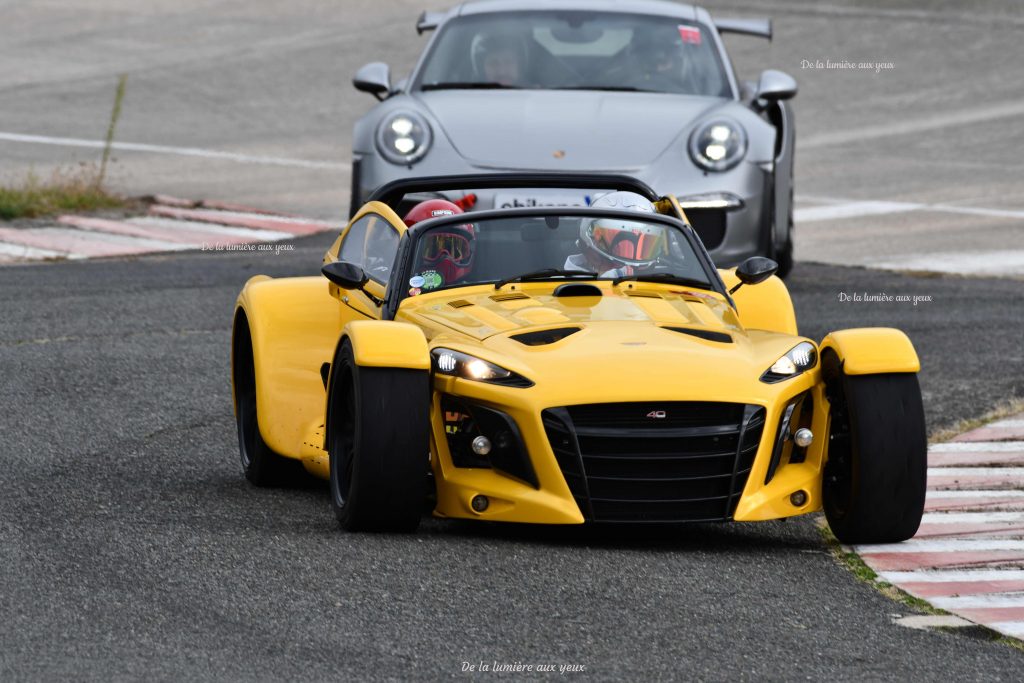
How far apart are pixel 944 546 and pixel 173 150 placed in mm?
14076

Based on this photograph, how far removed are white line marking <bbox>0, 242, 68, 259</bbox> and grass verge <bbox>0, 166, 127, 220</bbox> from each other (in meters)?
1.24

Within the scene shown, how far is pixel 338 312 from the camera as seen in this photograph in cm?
815

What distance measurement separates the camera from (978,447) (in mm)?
8492

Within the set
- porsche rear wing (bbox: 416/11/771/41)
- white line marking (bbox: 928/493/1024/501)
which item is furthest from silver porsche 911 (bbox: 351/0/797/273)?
white line marking (bbox: 928/493/1024/501)

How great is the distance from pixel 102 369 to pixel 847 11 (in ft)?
67.4

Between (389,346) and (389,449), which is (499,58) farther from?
(389,449)

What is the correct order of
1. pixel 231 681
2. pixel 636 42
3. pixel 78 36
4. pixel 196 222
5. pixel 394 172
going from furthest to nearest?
pixel 78 36 < pixel 196 222 < pixel 636 42 < pixel 394 172 < pixel 231 681

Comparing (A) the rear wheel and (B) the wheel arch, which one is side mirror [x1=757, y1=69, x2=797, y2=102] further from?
(B) the wheel arch

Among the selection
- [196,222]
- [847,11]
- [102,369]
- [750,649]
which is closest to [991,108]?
[847,11]

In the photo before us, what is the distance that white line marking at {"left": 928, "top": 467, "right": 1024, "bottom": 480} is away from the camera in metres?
7.99

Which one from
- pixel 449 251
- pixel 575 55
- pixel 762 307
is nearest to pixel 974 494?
pixel 762 307

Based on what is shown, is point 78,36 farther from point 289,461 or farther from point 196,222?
point 289,461

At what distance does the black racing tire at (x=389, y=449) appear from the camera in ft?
20.8

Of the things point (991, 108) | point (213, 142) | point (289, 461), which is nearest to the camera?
point (289, 461)
